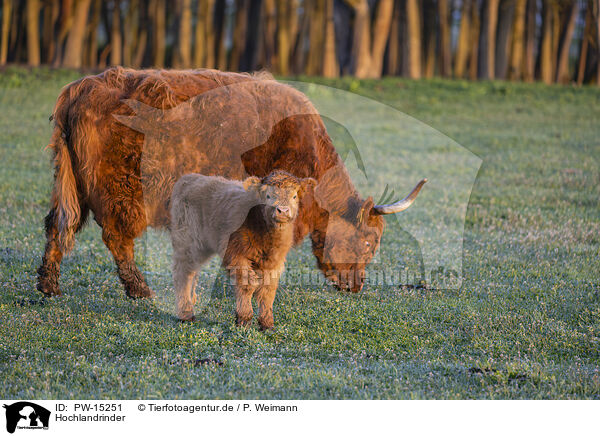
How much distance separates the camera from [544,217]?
11.1 m

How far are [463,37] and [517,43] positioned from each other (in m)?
3.11

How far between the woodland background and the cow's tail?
67.5 ft

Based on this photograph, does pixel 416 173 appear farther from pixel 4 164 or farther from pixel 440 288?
pixel 4 164

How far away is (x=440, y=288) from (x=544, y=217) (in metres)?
3.98

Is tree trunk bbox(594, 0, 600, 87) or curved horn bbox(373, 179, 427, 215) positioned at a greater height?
tree trunk bbox(594, 0, 600, 87)

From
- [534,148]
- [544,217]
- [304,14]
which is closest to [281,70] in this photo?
[304,14]

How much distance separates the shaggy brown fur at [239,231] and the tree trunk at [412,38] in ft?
81.2

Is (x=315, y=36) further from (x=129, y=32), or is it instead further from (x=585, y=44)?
(x=585, y=44)

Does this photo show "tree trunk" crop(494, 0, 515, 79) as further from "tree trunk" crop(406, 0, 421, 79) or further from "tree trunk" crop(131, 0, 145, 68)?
"tree trunk" crop(131, 0, 145, 68)

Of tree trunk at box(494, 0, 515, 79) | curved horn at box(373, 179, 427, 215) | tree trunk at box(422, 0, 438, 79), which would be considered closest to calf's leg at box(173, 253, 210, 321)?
curved horn at box(373, 179, 427, 215)

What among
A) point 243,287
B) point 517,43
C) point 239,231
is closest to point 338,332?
point 243,287

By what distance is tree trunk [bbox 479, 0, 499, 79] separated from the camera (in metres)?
31.6

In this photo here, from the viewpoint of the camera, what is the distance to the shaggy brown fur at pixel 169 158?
7.02 m
